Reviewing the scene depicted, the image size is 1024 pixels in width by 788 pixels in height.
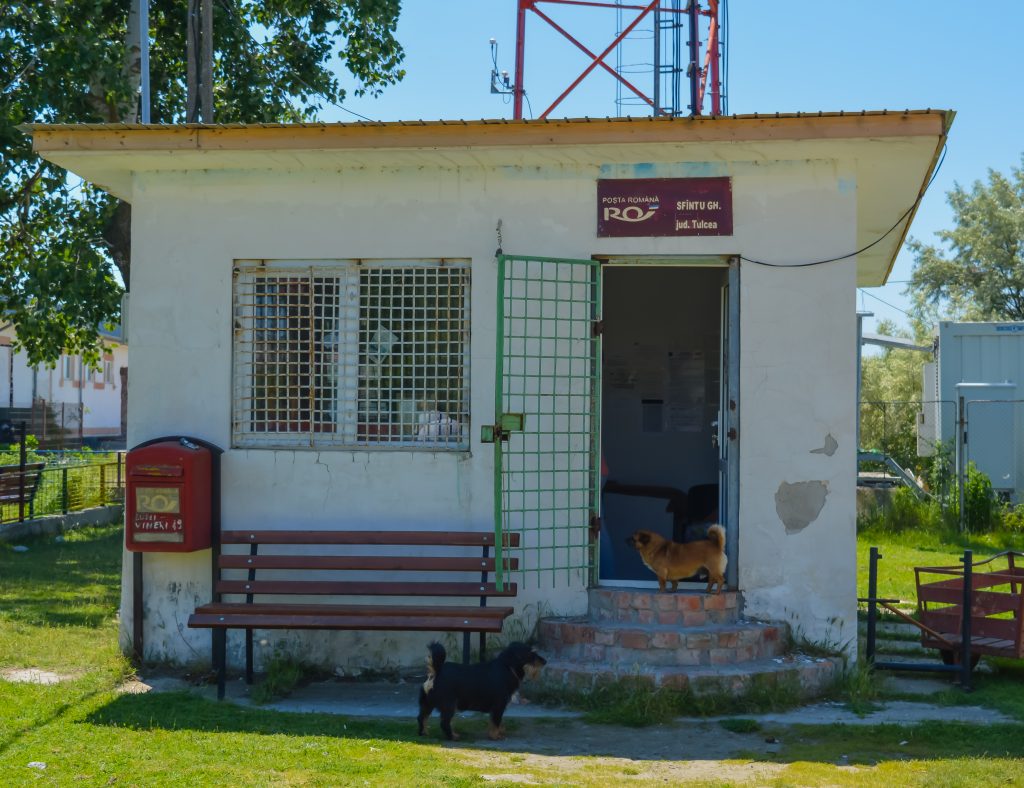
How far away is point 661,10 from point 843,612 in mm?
5466

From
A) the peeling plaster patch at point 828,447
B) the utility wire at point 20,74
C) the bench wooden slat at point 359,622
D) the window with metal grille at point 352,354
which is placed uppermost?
the utility wire at point 20,74

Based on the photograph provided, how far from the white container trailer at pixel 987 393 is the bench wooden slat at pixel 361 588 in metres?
9.96

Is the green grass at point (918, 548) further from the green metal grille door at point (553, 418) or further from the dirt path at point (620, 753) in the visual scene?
the dirt path at point (620, 753)

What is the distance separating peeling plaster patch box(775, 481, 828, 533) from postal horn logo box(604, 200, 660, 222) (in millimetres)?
2019

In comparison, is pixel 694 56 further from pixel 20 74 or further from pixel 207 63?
pixel 20 74

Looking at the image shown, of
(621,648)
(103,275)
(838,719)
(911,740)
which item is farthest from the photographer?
(103,275)

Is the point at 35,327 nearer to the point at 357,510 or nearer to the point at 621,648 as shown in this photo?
the point at 357,510

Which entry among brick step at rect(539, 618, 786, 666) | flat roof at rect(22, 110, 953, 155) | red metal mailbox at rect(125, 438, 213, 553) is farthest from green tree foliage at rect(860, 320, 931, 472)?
red metal mailbox at rect(125, 438, 213, 553)

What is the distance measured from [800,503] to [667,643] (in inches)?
52.5

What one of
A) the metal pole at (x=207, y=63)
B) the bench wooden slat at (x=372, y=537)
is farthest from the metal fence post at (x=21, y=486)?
the bench wooden slat at (x=372, y=537)

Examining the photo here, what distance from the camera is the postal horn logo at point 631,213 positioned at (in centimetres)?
781

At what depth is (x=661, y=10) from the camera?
10141mm

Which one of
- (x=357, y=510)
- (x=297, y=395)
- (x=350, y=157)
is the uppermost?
(x=350, y=157)

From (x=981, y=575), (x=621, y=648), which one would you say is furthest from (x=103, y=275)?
(x=981, y=575)
